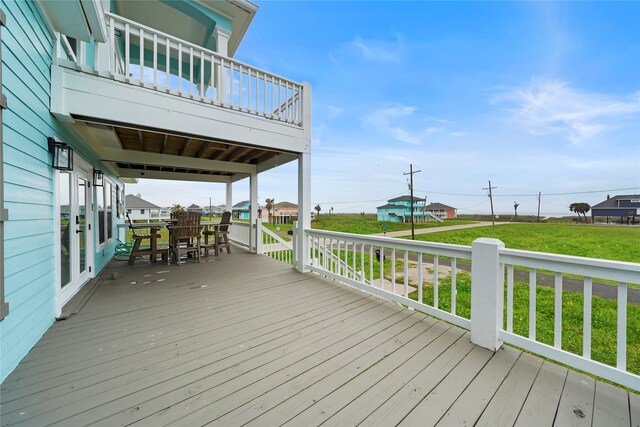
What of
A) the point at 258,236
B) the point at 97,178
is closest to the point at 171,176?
the point at 97,178

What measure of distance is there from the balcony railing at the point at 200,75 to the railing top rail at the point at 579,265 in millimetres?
3771

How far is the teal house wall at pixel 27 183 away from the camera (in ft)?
5.70

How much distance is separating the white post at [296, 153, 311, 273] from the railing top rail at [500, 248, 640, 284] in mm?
3209

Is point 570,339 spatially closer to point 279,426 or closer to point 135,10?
point 279,426

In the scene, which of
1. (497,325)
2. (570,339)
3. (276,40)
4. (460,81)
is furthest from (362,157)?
Answer: (497,325)

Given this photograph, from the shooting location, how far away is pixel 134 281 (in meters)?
4.06

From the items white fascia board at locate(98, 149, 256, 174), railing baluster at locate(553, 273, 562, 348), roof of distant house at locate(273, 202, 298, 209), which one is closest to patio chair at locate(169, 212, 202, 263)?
white fascia board at locate(98, 149, 256, 174)

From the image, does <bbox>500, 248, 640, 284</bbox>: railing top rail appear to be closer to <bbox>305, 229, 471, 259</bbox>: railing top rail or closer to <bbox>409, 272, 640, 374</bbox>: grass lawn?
<bbox>305, 229, 471, 259</bbox>: railing top rail

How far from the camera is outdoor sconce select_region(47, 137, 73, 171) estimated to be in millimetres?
2543

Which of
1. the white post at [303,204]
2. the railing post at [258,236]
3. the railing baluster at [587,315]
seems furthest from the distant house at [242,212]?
the railing baluster at [587,315]

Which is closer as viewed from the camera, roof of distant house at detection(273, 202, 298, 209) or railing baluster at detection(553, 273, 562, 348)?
railing baluster at detection(553, 273, 562, 348)

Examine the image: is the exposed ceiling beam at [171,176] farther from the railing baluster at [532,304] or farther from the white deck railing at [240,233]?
the railing baluster at [532,304]

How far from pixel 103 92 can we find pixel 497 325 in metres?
4.74

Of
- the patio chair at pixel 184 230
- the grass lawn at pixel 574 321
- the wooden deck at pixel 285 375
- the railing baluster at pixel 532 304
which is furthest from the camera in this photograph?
the patio chair at pixel 184 230
